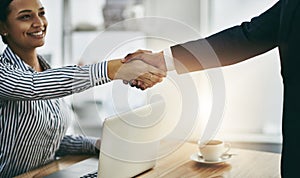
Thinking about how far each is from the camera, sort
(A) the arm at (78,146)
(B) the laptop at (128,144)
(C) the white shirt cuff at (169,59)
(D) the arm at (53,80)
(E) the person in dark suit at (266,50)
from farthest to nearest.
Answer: (A) the arm at (78,146) < (C) the white shirt cuff at (169,59) < (D) the arm at (53,80) < (B) the laptop at (128,144) < (E) the person in dark suit at (266,50)

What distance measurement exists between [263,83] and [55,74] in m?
1.71

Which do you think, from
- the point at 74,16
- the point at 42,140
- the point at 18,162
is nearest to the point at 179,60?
the point at 42,140

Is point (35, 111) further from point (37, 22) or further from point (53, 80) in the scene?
point (37, 22)

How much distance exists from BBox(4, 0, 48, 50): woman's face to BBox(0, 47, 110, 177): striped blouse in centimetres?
6

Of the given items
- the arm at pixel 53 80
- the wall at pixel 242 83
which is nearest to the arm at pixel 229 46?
the arm at pixel 53 80

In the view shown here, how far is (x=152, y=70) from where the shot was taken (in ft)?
5.62

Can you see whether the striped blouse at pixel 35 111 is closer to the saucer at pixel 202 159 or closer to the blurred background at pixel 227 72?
the saucer at pixel 202 159

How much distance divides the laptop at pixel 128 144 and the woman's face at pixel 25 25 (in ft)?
1.65

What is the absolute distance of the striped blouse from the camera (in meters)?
1.56

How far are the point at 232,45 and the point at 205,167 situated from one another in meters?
0.44

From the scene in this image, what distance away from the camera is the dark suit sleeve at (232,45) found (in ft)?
4.63

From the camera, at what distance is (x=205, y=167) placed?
5.38 ft

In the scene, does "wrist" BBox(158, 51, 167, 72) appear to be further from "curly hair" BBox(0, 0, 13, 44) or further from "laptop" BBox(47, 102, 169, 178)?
"curly hair" BBox(0, 0, 13, 44)

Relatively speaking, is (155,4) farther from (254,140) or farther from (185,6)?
(254,140)
